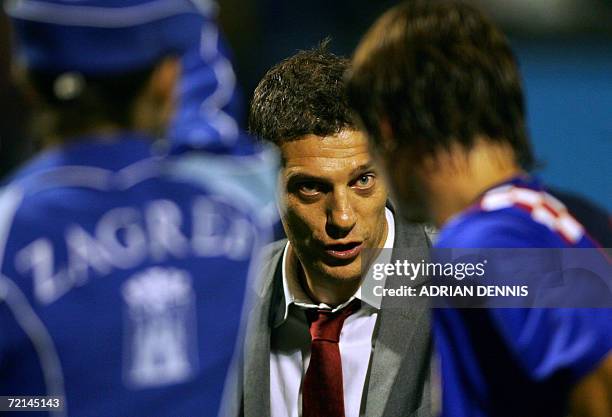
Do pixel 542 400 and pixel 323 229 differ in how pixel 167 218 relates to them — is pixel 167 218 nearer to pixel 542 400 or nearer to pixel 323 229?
pixel 542 400

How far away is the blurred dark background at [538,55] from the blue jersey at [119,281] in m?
0.95

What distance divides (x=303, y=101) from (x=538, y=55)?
3.41ft

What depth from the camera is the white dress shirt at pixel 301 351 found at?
1.57 metres

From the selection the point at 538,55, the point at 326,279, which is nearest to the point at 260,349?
the point at 326,279

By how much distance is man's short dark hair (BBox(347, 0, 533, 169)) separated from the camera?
1196 millimetres

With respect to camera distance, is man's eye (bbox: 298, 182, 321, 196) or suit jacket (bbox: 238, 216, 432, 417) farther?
man's eye (bbox: 298, 182, 321, 196)

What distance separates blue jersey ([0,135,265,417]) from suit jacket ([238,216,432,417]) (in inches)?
12.8

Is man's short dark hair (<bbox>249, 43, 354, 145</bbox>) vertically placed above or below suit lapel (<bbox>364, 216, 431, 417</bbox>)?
above

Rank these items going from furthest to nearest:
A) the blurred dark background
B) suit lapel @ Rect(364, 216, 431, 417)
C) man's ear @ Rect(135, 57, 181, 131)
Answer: the blurred dark background → suit lapel @ Rect(364, 216, 431, 417) → man's ear @ Rect(135, 57, 181, 131)

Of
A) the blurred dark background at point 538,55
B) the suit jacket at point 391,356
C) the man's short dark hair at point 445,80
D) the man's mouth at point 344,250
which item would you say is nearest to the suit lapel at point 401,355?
the suit jacket at point 391,356

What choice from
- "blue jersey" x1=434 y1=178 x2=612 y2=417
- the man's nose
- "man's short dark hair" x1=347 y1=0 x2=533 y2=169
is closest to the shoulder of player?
"blue jersey" x1=434 y1=178 x2=612 y2=417

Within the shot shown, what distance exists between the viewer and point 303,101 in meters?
1.72

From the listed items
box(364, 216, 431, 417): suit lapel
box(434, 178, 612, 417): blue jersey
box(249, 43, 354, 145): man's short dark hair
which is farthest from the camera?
box(249, 43, 354, 145): man's short dark hair

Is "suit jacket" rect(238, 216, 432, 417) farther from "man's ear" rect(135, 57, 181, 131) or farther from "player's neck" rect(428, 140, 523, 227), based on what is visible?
"man's ear" rect(135, 57, 181, 131)
